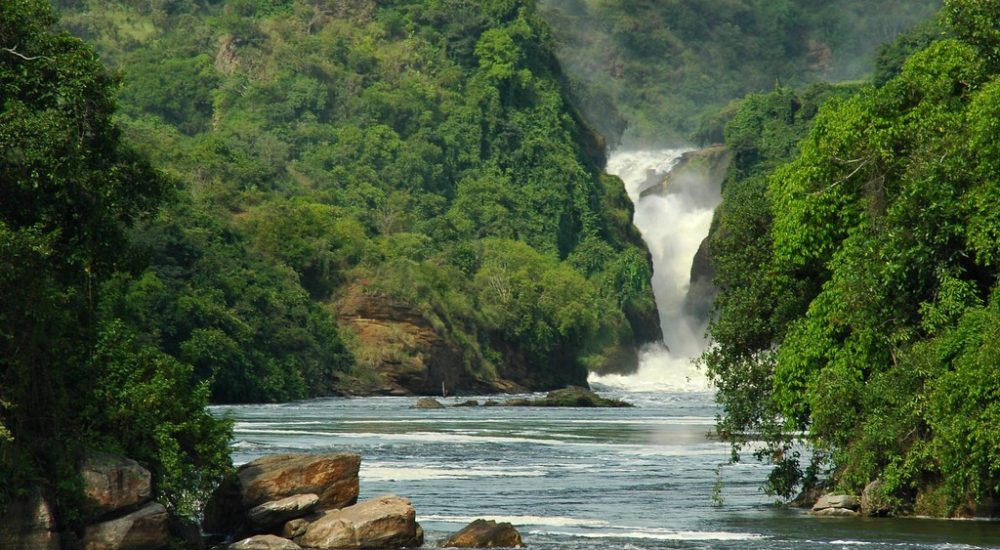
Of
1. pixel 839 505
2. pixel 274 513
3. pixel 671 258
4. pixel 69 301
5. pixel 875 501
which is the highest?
pixel 671 258

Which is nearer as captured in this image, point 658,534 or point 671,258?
point 658,534

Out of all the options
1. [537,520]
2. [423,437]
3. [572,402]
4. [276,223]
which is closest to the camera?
[537,520]

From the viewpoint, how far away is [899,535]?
110 feet

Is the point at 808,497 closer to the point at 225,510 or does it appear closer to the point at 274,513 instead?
the point at 274,513

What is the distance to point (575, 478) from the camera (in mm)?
48156

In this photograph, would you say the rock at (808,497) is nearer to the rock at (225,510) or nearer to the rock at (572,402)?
the rock at (225,510)

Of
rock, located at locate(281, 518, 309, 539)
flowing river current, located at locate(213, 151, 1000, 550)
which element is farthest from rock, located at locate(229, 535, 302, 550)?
flowing river current, located at locate(213, 151, 1000, 550)

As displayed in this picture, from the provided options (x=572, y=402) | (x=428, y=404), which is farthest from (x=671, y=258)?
(x=428, y=404)

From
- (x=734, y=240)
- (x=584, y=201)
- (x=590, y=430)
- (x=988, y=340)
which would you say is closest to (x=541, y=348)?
(x=584, y=201)

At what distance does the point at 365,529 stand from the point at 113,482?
4979 millimetres

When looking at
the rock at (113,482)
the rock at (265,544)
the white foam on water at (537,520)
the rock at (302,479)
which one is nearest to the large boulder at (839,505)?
the white foam on water at (537,520)

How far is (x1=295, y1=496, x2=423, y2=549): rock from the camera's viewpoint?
32000 millimetres

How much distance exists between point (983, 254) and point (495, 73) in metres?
136

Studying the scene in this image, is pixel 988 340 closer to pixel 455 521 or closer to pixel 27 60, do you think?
pixel 455 521
